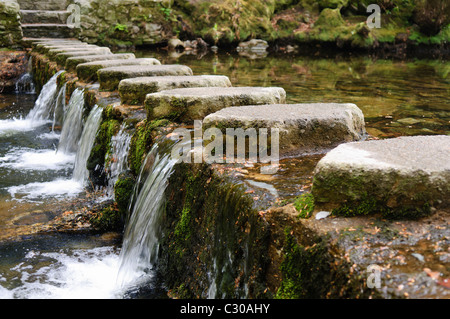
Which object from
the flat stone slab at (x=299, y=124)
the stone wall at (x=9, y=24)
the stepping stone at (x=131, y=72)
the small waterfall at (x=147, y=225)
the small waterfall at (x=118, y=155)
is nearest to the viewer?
the flat stone slab at (x=299, y=124)

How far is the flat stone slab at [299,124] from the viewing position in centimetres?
273

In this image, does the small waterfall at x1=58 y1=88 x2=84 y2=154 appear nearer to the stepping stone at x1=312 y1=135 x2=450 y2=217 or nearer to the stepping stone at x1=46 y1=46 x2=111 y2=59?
the stepping stone at x1=46 y1=46 x2=111 y2=59

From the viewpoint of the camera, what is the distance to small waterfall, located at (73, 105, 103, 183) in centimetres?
498

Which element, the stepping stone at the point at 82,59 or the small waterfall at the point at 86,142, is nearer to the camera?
the small waterfall at the point at 86,142

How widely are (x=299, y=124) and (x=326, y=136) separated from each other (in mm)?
208

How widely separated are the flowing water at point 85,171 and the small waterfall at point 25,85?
11.4 inches

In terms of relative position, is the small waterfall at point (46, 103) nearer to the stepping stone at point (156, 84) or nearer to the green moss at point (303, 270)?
the stepping stone at point (156, 84)

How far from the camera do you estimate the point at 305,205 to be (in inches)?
75.4

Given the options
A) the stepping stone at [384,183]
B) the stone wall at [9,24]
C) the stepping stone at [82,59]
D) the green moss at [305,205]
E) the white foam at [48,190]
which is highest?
the stone wall at [9,24]

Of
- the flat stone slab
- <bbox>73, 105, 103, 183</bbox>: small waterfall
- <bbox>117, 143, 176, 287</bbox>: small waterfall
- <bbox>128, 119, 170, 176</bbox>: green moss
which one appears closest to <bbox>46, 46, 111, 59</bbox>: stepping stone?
<bbox>73, 105, 103, 183</bbox>: small waterfall

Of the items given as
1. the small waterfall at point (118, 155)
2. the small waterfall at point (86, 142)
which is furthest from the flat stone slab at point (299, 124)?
the small waterfall at point (86, 142)

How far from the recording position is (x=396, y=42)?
19484mm

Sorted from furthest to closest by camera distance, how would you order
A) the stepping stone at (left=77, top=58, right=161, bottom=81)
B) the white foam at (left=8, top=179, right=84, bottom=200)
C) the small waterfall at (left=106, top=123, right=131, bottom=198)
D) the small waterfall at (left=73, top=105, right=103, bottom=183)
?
the stepping stone at (left=77, top=58, right=161, bottom=81), the small waterfall at (left=73, top=105, right=103, bottom=183), the white foam at (left=8, top=179, right=84, bottom=200), the small waterfall at (left=106, top=123, right=131, bottom=198)
